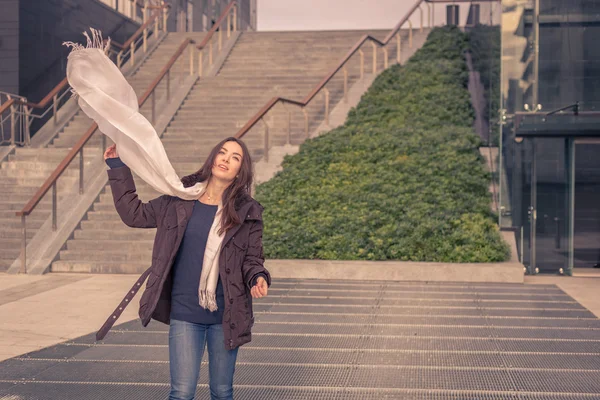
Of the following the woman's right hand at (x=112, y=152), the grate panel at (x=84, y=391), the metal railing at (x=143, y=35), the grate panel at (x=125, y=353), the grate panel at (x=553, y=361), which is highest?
the metal railing at (x=143, y=35)

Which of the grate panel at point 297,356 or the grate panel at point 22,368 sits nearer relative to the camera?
the grate panel at point 22,368

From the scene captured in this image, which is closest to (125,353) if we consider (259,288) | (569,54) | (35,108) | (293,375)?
(293,375)

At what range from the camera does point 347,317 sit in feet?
27.3

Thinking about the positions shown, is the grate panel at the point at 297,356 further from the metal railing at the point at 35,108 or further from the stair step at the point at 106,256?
the metal railing at the point at 35,108

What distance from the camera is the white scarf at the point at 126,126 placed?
3.84 m

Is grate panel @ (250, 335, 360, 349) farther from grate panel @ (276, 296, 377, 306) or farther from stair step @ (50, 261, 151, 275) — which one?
stair step @ (50, 261, 151, 275)

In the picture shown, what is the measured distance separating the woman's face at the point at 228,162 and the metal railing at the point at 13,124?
1285 cm

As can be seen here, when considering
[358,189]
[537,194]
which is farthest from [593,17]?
[358,189]

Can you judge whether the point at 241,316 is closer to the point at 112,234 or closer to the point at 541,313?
the point at 541,313

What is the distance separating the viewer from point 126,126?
3.94 metres

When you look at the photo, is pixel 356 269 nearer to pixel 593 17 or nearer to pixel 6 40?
pixel 593 17

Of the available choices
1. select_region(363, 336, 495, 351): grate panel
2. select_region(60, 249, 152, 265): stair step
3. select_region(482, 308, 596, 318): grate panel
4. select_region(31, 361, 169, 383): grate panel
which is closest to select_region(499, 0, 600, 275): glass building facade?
select_region(482, 308, 596, 318): grate panel

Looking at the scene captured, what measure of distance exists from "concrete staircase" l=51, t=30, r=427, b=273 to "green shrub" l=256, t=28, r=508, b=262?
1352 mm

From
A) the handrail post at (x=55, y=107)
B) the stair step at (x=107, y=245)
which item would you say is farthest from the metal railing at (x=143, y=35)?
the stair step at (x=107, y=245)
